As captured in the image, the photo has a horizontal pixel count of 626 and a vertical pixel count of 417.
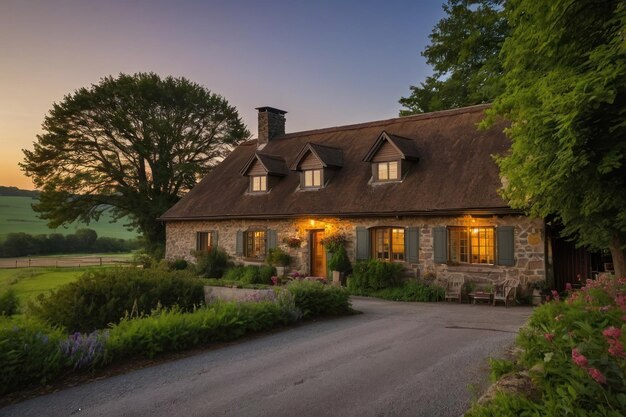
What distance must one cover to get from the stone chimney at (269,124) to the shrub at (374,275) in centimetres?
1169

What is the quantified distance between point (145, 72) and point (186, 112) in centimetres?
387

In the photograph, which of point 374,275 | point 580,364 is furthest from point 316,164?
point 580,364

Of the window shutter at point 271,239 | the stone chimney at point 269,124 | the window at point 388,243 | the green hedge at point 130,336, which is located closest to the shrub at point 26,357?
the green hedge at point 130,336

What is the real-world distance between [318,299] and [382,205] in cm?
649

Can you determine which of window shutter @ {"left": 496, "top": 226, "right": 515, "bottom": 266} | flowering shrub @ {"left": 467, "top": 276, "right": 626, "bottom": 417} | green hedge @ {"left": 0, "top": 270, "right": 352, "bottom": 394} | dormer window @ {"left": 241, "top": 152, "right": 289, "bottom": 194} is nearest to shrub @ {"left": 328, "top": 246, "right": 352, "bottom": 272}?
window shutter @ {"left": 496, "top": 226, "right": 515, "bottom": 266}

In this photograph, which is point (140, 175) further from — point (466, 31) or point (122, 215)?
point (466, 31)

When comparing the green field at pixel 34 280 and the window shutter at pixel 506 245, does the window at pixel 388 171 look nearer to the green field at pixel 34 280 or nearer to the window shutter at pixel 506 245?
the window shutter at pixel 506 245

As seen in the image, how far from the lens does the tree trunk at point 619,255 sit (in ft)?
27.3

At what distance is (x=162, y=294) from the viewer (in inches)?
430

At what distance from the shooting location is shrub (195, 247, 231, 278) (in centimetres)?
2077

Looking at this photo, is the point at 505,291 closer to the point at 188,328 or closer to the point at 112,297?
the point at 188,328

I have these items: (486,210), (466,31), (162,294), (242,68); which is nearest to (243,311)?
(162,294)

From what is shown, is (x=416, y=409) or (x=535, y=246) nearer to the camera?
(x=416, y=409)

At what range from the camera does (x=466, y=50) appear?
15.8 metres
